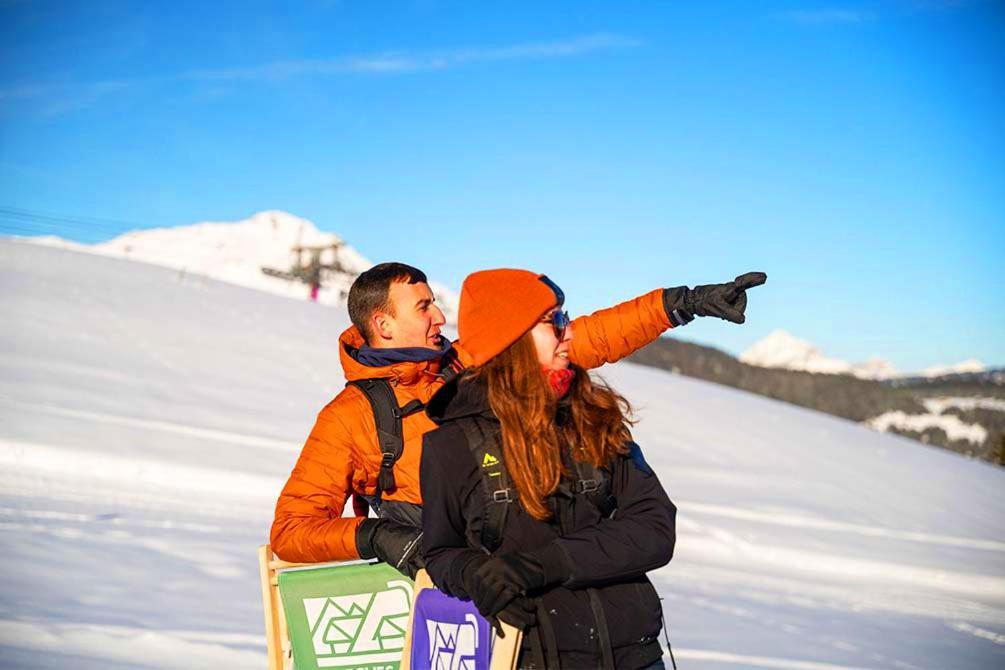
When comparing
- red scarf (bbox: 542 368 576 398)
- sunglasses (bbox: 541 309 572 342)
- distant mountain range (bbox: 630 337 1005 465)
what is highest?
distant mountain range (bbox: 630 337 1005 465)

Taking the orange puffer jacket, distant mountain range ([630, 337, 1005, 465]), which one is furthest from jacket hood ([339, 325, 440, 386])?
distant mountain range ([630, 337, 1005, 465])

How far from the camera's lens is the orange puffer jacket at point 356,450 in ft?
10.3

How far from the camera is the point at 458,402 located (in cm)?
253

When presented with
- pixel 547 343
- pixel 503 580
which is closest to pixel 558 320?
pixel 547 343

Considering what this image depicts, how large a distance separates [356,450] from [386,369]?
0.95 ft

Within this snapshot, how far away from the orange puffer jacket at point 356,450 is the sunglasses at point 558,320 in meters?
0.50

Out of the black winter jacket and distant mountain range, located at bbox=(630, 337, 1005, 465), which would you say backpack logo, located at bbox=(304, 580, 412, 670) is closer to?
the black winter jacket

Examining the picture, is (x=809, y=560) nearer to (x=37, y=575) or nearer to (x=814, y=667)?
(x=814, y=667)

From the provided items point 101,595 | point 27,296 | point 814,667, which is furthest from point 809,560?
point 27,296

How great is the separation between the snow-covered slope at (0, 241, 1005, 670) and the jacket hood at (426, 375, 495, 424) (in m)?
3.18

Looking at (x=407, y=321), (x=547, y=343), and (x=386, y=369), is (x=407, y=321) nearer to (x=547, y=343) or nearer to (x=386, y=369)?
(x=386, y=369)

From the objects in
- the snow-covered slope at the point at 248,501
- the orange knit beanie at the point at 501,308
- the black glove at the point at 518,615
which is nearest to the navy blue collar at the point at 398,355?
the orange knit beanie at the point at 501,308

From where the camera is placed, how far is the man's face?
3.57 m

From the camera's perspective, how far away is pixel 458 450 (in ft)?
8.10
